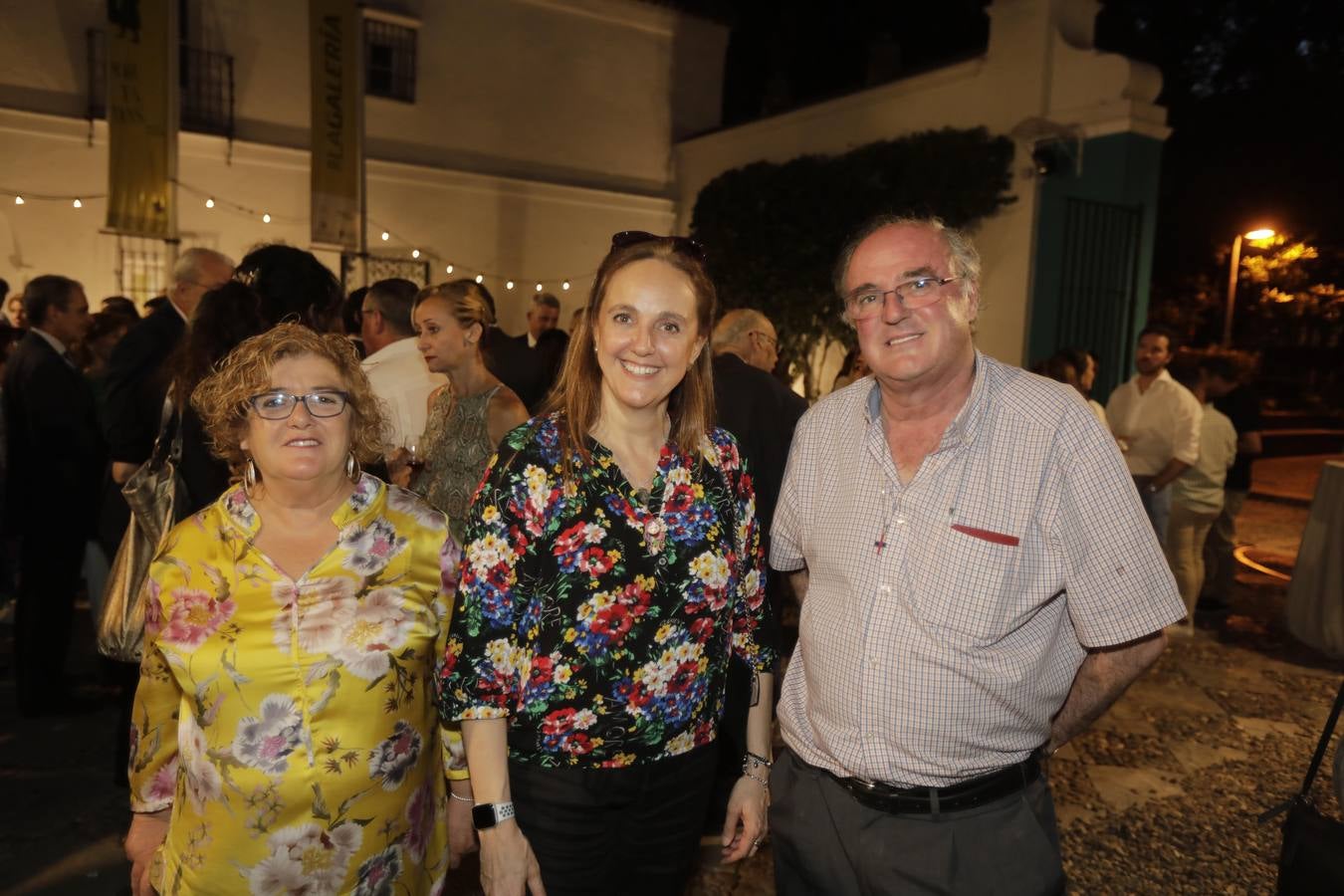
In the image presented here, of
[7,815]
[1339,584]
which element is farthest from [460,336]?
[1339,584]

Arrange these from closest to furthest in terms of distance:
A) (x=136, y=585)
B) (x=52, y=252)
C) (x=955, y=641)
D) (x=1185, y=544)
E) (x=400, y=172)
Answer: (x=955, y=641)
(x=136, y=585)
(x=1185, y=544)
(x=52, y=252)
(x=400, y=172)

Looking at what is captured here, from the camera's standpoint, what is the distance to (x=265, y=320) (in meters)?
2.80

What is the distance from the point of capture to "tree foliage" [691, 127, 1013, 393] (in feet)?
30.0

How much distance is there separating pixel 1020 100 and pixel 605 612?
879cm

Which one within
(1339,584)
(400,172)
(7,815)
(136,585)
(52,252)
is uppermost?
(400,172)

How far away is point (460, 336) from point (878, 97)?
8647mm

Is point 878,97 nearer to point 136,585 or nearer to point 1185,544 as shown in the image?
point 1185,544

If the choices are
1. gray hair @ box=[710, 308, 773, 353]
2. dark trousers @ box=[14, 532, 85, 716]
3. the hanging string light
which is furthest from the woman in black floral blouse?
the hanging string light

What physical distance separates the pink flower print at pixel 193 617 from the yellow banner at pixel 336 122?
990 centimetres

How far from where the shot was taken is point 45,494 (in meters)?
4.28

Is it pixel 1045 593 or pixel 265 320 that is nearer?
pixel 1045 593

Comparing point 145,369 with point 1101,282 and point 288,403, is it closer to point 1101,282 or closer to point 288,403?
point 288,403

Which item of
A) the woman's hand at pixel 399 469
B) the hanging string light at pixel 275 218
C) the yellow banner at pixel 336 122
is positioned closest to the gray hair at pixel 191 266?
the woman's hand at pixel 399 469

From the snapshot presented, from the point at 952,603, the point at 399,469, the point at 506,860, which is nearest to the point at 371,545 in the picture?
the point at 506,860
